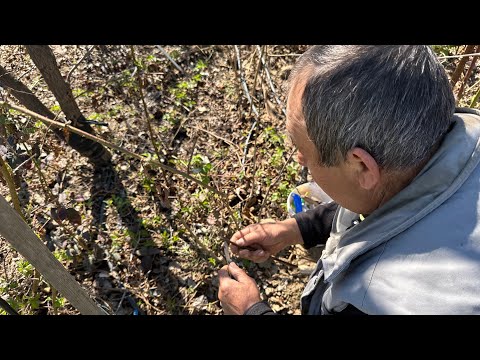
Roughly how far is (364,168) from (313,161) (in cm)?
18

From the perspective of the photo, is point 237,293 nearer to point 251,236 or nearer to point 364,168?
point 251,236

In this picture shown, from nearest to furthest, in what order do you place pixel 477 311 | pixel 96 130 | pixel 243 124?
pixel 477 311 → pixel 96 130 → pixel 243 124

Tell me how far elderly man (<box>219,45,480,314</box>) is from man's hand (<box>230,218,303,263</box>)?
70 centimetres

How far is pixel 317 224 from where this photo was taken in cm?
207

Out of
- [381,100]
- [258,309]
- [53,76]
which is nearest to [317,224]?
[258,309]

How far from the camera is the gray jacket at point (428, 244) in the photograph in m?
1.14

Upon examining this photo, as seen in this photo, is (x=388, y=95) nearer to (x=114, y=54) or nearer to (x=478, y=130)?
(x=478, y=130)

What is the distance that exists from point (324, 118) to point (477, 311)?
69 centimetres

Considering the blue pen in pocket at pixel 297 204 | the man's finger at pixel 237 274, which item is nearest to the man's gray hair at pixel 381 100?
the man's finger at pixel 237 274

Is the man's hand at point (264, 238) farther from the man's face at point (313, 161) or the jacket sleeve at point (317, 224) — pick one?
the man's face at point (313, 161)

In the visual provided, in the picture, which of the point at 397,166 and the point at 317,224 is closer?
the point at 397,166

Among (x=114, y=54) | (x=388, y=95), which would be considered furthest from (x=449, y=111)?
(x=114, y=54)

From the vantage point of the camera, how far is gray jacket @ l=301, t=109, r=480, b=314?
1.14m

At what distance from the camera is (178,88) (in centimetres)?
338
